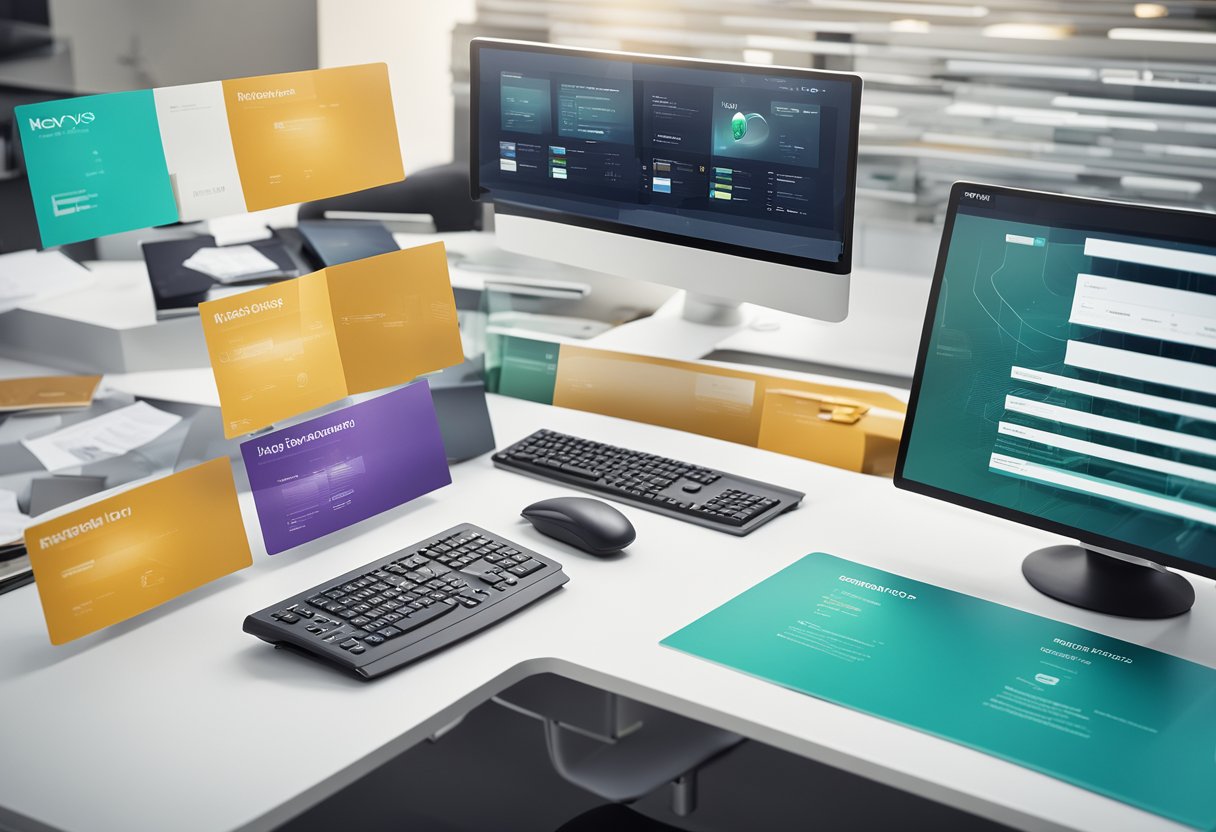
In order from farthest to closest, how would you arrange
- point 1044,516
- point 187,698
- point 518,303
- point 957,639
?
1. point 518,303
2. point 1044,516
3. point 957,639
4. point 187,698

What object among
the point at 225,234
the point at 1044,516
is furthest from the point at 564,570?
the point at 225,234

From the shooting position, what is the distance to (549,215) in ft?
6.25

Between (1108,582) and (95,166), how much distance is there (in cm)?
126

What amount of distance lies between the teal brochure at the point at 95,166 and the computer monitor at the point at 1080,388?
0.94 meters

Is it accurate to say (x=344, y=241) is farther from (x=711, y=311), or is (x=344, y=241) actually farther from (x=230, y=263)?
(x=711, y=311)

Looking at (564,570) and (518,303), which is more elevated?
(518,303)

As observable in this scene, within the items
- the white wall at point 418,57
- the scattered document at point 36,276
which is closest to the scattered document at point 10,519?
the scattered document at point 36,276

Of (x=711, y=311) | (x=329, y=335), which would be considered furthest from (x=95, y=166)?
(x=711, y=311)

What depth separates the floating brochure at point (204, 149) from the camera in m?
1.22

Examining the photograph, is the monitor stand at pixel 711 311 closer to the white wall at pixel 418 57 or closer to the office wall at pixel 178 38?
the white wall at pixel 418 57

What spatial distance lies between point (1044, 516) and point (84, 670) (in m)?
1.09

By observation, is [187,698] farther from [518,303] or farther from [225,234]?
[225,234]

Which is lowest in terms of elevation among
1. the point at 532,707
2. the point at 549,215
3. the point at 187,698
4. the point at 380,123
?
the point at 532,707

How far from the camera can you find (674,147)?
5.75 ft
